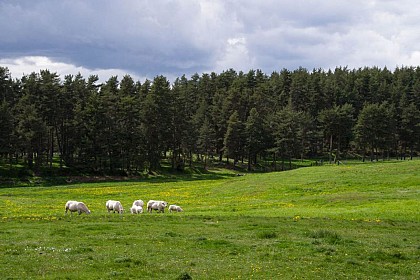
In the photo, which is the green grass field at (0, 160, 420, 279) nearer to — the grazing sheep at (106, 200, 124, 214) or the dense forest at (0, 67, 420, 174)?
the grazing sheep at (106, 200, 124, 214)

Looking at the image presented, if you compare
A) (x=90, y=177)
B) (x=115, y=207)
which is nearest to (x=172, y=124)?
(x=90, y=177)

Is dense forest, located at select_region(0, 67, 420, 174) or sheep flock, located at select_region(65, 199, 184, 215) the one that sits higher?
dense forest, located at select_region(0, 67, 420, 174)

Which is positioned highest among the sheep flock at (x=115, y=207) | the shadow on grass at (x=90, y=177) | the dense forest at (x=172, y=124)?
the dense forest at (x=172, y=124)

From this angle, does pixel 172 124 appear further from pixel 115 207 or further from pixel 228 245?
pixel 228 245

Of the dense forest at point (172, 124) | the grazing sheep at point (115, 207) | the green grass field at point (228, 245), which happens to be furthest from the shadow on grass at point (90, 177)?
the green grass field at point (228, 245)

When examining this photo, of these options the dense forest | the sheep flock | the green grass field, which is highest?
the dense forest

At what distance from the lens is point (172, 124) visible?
120 m

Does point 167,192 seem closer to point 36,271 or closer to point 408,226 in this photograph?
point 408,226

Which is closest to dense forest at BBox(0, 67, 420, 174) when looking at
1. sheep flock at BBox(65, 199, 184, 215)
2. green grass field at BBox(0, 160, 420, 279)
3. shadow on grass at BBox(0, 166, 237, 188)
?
shadow on grass at BBox(0, 166, 237, 188)

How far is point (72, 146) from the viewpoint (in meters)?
109

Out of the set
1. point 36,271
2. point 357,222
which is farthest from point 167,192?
point 36,271

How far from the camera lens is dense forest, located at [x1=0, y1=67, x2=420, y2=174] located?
105 metres

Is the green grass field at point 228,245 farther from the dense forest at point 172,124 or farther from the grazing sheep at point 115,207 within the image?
the dense forest at point 172,124

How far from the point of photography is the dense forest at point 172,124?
104625mm
